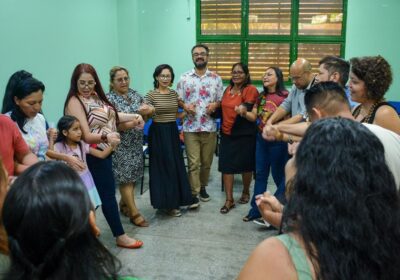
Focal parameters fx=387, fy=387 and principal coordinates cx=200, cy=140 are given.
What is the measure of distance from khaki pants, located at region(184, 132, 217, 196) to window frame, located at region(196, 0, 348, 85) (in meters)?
2.42

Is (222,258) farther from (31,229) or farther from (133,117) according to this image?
(31,229)

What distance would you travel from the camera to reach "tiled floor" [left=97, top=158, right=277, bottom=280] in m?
2.96

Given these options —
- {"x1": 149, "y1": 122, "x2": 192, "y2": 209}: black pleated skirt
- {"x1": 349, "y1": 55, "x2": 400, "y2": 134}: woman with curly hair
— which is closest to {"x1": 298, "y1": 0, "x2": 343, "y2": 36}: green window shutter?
{"x1": 149, "y1": 122, "x2": 192, "y2": 209}: black pleated skirt

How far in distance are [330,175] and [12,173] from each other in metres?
1.86

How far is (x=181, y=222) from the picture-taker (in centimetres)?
384

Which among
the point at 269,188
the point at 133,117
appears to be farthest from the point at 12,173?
the point at 269,188

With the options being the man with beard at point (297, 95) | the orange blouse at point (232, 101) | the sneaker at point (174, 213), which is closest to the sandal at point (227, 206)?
the sneaker at point (174, 213)

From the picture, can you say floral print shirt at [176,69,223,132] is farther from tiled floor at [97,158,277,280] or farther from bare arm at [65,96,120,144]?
bare arm at [65,96,120,144]

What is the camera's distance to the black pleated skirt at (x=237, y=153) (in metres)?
4.03

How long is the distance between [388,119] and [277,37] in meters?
4.33

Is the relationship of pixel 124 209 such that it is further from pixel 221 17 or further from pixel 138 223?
pixel 221 17

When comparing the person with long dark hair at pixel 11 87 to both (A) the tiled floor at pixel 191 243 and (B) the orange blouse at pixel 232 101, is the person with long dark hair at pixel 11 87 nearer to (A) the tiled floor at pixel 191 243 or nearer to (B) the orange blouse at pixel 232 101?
(A) the tiled floor at pixel 191 243

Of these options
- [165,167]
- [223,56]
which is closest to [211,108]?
[165,167]

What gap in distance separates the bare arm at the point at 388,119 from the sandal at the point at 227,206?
2259 millimetres
